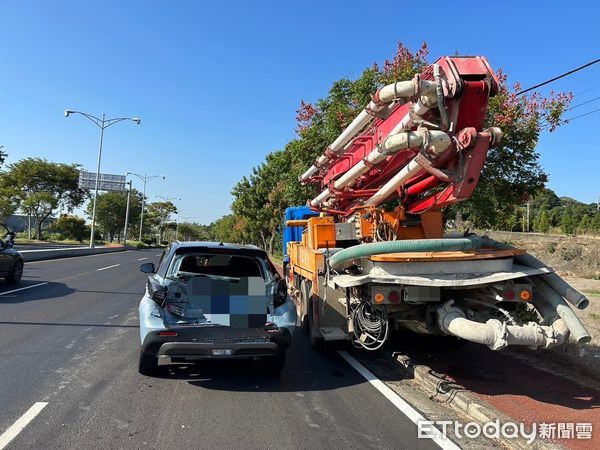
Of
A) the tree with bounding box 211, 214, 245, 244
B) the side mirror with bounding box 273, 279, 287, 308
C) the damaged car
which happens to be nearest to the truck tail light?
the damaged car

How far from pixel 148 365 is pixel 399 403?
299 cm

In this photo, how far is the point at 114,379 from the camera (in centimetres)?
589

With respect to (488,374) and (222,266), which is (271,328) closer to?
(222,266)

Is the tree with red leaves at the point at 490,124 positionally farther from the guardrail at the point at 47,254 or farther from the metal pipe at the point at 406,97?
the guardrail at the point at 47,254

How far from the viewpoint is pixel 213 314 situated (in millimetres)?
5699

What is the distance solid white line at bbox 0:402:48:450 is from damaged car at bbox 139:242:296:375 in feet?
3.81

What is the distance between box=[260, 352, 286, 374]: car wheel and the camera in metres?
6.11

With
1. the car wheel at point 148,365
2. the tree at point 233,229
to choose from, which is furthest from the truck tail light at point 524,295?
the tree at point 233,229

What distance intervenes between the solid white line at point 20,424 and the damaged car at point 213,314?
45.7 inches

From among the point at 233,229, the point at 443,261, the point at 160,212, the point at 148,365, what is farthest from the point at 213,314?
the point at 160,212

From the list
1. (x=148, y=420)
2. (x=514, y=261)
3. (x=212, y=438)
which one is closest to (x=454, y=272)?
(x=514, y=261)

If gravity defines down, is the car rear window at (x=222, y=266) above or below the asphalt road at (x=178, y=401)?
above

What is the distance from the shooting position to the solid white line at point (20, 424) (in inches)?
160

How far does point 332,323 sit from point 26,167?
64067 millimetres
